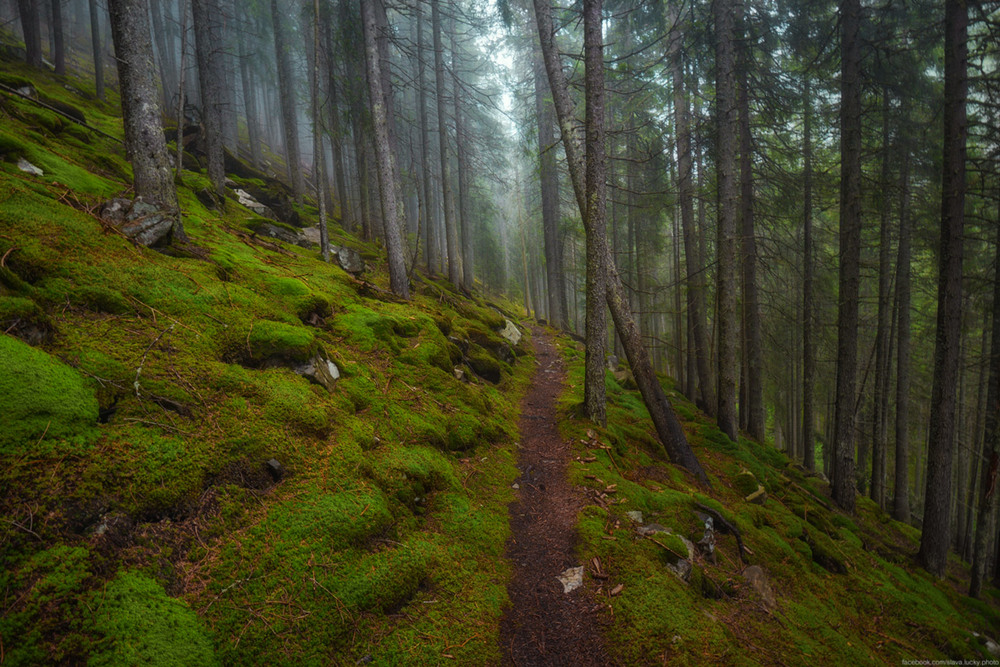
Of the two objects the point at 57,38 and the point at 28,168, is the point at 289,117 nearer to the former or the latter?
the point at 57,38

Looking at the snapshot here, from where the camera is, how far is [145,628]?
201 centimetres

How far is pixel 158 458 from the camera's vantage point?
2703 millimetres

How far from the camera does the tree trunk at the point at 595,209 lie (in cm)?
636

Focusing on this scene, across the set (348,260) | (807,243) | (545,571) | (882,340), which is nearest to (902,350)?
(882,340)

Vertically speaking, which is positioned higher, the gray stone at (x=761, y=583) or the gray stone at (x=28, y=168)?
the gray stone at (x=28, y=168)

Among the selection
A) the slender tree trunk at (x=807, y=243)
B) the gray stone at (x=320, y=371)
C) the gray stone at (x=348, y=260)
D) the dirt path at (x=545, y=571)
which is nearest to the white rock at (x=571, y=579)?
the dirt path at (x=545, y=571)

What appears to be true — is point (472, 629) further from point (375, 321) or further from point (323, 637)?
point (375, 321)

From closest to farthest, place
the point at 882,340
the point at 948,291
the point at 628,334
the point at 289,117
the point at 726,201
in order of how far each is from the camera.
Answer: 1. the point at 628,334
2. the point at 948,291
3. the point at 726,201
4. the point at 882,340
5. the point at 289,117

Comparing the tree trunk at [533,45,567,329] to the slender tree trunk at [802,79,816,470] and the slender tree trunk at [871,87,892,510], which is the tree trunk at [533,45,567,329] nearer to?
the slender tree trunk at [802,79,816,470]

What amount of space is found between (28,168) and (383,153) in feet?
19.4

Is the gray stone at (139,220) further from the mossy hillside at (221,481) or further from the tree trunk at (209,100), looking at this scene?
the tree trunk at (209,100)

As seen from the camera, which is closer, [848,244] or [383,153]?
[848,244]

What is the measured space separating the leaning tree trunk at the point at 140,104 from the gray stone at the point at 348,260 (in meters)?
4.41

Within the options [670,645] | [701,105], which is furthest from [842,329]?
[670,645]
